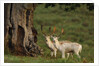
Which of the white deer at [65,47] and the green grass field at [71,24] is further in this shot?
the green grass field at [71,24]

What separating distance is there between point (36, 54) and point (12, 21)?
4.63ft

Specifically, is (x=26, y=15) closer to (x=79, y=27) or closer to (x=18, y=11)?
(x=18, y=11)

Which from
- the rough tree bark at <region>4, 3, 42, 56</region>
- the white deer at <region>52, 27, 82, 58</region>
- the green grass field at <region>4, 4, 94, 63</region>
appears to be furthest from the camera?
the green grass field at <region>4, 4, 94, 63</region>

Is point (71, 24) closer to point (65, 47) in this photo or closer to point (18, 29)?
point (18, 29)

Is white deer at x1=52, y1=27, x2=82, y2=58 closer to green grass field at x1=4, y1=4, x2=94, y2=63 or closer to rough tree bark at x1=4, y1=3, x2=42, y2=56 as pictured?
rough tree bark at x1=4, y1=3, x2=42, y2=56

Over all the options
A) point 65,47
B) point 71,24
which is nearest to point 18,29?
point 65,47

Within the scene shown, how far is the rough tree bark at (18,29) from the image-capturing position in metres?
11.9

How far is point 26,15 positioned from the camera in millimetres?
12055

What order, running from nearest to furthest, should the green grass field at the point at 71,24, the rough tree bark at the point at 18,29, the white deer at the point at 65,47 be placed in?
1. the white deer at the point at 65,47
2. the rough tree bark at the point at 18,29
3. the green grass field at the point at 71,24

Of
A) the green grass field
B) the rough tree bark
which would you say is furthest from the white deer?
the green grass field

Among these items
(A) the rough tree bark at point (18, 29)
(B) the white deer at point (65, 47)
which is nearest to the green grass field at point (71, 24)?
(A) the rough tree bark at point (18, 29)

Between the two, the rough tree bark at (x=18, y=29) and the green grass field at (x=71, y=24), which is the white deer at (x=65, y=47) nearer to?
the rough tree bark at (x=18, y=29)

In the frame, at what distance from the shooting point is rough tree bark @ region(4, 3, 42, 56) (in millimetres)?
11906

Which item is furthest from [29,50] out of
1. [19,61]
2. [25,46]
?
[19,61]
